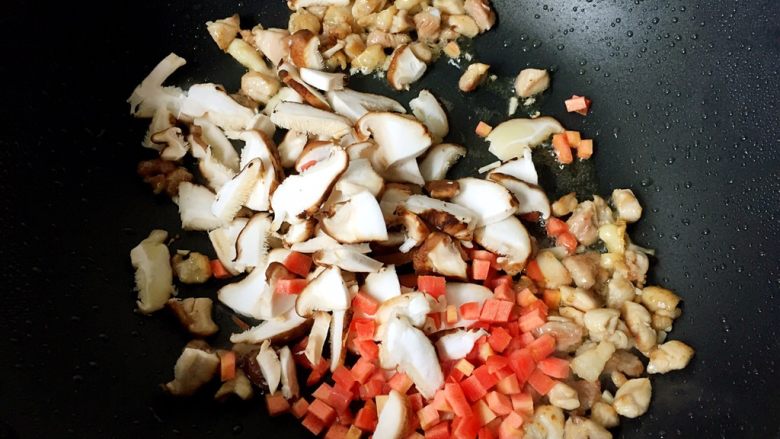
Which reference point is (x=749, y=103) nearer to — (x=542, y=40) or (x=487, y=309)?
(x=542, y=40)

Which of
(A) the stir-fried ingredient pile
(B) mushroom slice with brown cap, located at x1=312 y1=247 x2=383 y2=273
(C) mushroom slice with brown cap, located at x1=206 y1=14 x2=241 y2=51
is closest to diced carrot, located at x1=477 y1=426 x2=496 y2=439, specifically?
(A) the stir-fried ingredient pile

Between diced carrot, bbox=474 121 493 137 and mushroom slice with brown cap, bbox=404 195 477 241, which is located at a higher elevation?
diced carrot, bbox=474 121 493 137

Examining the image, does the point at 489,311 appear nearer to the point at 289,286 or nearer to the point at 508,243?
the point at 508,243

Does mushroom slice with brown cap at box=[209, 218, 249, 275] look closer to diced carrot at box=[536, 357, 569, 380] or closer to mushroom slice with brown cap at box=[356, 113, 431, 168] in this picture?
mushroom slice with brown cap at box=[356, 113, 431, 168]

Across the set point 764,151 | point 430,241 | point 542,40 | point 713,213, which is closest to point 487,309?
point 430,241

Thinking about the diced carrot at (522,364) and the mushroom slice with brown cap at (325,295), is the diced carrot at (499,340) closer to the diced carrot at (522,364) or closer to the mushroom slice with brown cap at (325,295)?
the diced carrot at (522,364)

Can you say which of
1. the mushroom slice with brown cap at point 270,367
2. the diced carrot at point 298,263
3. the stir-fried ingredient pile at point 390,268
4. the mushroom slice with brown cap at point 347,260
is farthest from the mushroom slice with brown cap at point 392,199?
the mushroom slice with brown cap at point 270,367
